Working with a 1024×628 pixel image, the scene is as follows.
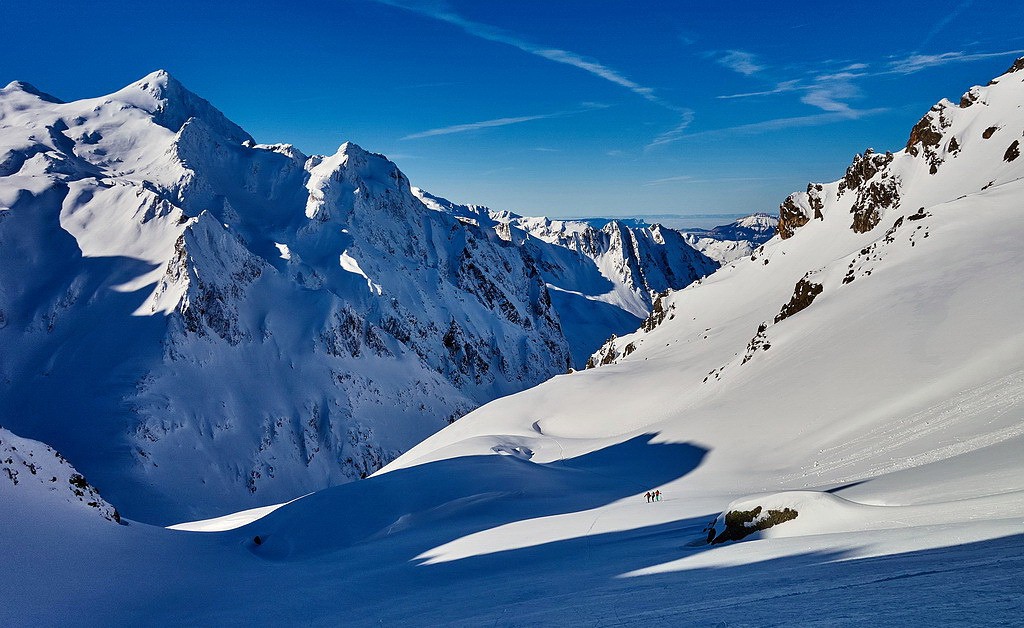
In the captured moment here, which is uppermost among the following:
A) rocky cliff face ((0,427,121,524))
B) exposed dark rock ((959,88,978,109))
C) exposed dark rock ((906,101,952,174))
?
exposed dark rock ((959,88,978,109))

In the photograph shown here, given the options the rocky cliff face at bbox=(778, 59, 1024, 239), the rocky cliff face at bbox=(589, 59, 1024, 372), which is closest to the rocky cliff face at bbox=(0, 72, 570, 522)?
the rocky cliff face at bbox=(589, 59, 1024, 372)

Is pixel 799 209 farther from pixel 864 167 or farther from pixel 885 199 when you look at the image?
pixel 885 199

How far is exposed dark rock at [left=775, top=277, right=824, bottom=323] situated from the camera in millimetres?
40438

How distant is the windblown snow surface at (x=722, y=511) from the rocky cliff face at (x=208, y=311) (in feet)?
178

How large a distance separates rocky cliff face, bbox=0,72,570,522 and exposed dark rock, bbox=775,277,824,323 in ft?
213

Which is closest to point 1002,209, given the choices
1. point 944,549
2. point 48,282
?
point 944,549

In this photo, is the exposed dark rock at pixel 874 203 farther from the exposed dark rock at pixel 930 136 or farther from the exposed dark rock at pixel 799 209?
the exposed dark rock at pixel 799 209

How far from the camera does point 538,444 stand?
136 ft

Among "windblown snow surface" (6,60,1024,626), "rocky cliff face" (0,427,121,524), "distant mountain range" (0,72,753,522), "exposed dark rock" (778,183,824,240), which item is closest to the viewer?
"windblown snow surface" (6,60,1024,626)

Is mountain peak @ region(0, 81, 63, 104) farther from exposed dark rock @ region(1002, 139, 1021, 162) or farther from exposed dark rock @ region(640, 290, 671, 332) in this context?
exposed dark rock @ region(1002, 139, 1021, 162)

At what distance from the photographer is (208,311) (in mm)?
94250

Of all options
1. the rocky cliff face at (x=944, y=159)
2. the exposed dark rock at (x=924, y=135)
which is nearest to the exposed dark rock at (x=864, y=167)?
the rocky cliff face at (x=944, y=159)

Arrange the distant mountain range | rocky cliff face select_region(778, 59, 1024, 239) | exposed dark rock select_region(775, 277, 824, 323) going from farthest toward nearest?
the distant mountain range, rocky cliff face select_region(778, 59, 1024, 239), exposed dark rock select_region(775, 277, 824, 323)

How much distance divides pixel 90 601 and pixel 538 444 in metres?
31.1
